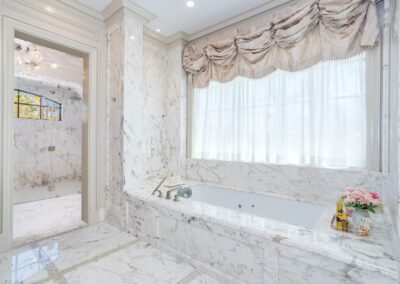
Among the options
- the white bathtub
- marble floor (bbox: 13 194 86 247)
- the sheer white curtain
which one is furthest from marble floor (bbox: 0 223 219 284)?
the sheer white curtain

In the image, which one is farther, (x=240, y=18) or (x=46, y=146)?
(x=46, y=146)

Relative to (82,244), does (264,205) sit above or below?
above

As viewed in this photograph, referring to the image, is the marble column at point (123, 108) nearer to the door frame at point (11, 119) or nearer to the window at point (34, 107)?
the door frame at point (11, 119)

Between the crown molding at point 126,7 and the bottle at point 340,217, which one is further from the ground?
the crown molding at point 126,7

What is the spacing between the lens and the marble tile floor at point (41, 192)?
3.81 m

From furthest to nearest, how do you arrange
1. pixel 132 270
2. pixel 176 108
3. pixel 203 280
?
pixel 176 108 → pixel 132 270 → pixel 203 280

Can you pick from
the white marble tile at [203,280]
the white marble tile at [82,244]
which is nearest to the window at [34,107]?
the white marble tile at [82,244]

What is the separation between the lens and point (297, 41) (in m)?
2.03

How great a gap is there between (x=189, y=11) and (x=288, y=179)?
89.4 inches

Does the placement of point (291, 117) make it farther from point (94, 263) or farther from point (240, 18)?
point (94, 263)

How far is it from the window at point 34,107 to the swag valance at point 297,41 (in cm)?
380

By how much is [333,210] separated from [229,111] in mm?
1556

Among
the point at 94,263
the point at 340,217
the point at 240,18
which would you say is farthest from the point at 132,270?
the point at 240,18

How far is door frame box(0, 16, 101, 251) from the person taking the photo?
1884 mm
